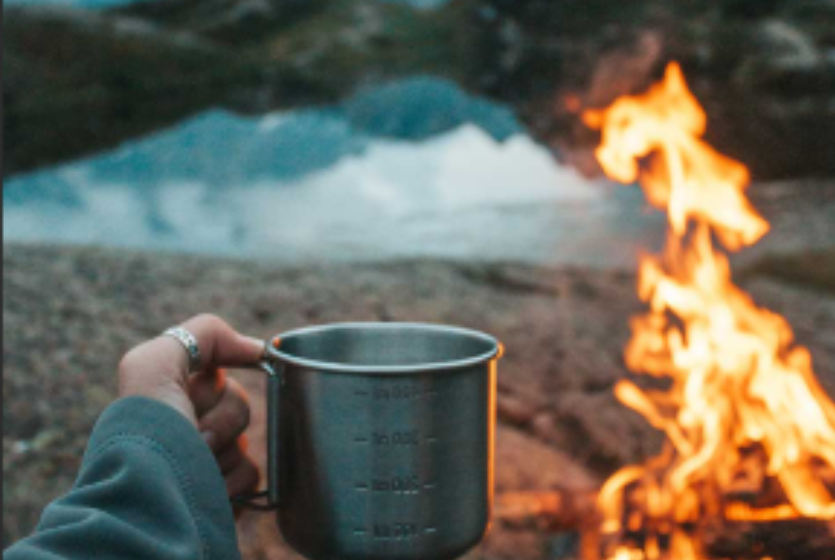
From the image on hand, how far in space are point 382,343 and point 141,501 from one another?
0.37 m

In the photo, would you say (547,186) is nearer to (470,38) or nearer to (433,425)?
(470,38)

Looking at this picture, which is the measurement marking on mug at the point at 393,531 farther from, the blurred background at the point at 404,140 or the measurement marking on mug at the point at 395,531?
the blurred background at the point at 404,140

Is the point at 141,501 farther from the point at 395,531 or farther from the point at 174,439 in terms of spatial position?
the point at 395,531

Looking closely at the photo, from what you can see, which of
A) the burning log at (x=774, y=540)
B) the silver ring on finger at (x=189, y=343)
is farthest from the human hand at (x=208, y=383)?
the burning log at (x=774, y=540)

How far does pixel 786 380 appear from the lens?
1.70 m

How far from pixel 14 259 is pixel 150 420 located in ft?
7.30

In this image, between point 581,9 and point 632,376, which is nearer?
point 632,376

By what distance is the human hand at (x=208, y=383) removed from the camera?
0.82m

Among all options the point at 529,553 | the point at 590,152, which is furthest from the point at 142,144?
the point at 529,553

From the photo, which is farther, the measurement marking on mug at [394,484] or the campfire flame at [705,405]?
the campfire flame at [705,405]

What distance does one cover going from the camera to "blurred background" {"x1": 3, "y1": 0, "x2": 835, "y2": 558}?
3.33 metres

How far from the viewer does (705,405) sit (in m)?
1.79

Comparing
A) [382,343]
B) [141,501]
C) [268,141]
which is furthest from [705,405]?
[268,141]

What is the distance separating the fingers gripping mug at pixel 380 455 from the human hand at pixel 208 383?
93mm
